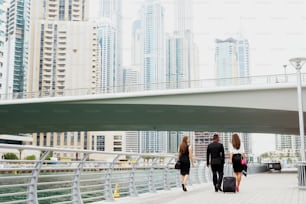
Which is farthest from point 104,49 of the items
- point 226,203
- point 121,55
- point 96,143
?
point 226,203

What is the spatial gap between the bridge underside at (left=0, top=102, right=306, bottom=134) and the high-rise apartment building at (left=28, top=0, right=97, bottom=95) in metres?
84.6

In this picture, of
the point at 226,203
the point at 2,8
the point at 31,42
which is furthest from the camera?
the point at 31,42

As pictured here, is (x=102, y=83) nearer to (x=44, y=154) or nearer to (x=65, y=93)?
(x=65, y=93)

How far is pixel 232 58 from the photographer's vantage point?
215 ft

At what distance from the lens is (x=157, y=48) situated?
14800 cm

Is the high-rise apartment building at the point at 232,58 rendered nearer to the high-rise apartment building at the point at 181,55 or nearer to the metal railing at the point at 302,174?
the high-rise apartment building at the point at 181,55

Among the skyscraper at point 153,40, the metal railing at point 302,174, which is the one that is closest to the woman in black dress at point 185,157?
the metal railing at point 302,174

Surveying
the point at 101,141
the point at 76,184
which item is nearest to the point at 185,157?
the point at 76,184

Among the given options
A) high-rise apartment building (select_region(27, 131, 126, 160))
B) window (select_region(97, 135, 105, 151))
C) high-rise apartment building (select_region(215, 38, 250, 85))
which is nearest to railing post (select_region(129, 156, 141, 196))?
high-rise apartment building (select_region(215, 38, 250, 85))

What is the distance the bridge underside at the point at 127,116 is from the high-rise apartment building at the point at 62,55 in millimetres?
84565

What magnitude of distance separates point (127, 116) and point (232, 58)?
33.8m

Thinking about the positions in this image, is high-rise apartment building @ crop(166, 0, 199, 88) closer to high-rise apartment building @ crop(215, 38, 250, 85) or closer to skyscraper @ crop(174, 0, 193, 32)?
skyscraper @ crop(174, 0, 193, 32)

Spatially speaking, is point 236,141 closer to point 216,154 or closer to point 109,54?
point 216,154

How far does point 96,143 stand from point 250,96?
103 metres
